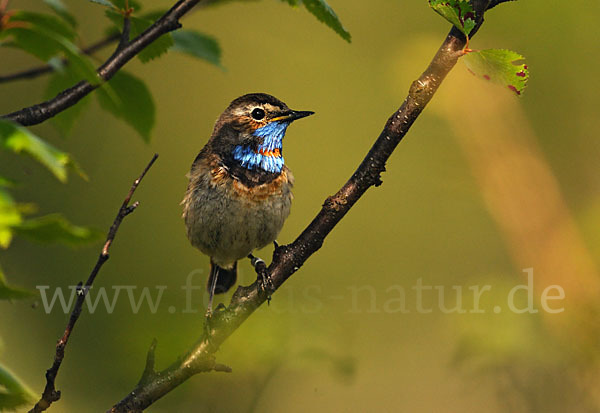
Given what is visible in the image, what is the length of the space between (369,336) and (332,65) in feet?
12.4

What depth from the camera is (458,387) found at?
6.14 m

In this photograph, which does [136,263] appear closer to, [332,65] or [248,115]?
[332,65]

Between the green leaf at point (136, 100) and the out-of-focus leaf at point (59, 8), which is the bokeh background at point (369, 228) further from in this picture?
the out-of-focus leaf at point (59, 8)

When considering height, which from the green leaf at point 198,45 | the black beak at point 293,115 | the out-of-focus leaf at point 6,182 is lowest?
the out-of-focus leaf at point 6,182

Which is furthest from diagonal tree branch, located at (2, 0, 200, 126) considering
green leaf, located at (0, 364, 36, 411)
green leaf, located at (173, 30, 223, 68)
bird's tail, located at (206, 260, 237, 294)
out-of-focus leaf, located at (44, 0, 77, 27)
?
bird's tail, located at (206, 260, 237, 294)

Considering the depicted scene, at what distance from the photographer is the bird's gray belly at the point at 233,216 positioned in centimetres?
433

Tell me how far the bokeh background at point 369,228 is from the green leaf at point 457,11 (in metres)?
1.68

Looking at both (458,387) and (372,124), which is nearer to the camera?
(458,387)

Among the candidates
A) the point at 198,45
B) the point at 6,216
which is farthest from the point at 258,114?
the point at 6,216

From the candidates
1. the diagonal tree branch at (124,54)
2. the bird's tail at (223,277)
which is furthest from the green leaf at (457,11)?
the bird's tail at (223,277)

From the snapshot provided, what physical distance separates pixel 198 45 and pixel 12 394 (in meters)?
1.85

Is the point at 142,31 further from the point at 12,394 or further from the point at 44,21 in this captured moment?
the point at 12,394

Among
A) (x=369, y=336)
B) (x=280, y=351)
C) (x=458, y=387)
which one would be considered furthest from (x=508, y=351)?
(x=369, y=336)

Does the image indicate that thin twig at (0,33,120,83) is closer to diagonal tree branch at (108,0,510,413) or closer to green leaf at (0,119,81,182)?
green leaf at (0,119,81,182)
